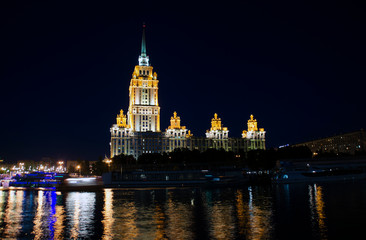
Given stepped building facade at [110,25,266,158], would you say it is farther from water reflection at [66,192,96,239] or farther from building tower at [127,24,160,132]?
water reflection at [66,192,96,239]

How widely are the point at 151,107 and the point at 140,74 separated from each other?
2222cm

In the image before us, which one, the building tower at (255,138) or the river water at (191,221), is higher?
the building tower at (255,138)

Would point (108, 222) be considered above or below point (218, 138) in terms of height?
below

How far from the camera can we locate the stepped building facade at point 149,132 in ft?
530

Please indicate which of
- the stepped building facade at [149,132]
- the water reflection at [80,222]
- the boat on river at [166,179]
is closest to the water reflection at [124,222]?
the water reflection at [80,222]

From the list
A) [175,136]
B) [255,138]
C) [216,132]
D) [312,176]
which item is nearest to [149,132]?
[175,136]

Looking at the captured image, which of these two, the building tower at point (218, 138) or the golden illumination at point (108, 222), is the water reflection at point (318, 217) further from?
the building tower at point (218, 138)

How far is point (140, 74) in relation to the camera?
182 meters

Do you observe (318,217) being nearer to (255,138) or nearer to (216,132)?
(216,132)

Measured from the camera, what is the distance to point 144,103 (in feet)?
575

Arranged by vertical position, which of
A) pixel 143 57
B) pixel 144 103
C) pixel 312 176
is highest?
pixel 143 57

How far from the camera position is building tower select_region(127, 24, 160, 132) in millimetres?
169625

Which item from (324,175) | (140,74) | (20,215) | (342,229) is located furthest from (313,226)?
(140,74)

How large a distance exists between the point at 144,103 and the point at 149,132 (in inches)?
721
